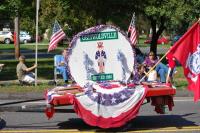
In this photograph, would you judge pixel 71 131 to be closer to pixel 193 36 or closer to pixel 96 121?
pixel 96 121

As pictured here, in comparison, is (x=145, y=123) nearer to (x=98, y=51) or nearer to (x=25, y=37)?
(x=98, y=51)

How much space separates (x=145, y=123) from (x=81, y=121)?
Answer: 4.17 feet

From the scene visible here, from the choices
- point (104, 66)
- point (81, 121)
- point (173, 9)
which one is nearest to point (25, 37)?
point (173, 9)

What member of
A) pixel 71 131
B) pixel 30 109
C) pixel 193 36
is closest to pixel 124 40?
pixel 193 36

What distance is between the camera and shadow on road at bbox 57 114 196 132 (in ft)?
32.4

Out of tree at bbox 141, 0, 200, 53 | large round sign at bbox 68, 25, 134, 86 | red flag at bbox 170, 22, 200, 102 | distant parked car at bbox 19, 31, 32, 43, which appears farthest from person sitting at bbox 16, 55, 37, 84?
distant parked car at bbox 19, 31, 32, 43

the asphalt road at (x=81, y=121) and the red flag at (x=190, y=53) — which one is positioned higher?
the red flag at (x=190, y=53)

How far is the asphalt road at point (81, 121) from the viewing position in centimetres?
992

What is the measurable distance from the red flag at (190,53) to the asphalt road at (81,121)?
3.00 feet

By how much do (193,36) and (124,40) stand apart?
1242 millimetres

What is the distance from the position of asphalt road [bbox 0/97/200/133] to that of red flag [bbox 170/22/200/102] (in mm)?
913

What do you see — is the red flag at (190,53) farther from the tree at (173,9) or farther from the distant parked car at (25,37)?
the distant parked car at (25,37)

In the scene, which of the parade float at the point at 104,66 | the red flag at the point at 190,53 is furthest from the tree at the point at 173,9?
the parade float at the point at 104,66

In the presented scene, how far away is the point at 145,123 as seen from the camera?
1062 centimetres
